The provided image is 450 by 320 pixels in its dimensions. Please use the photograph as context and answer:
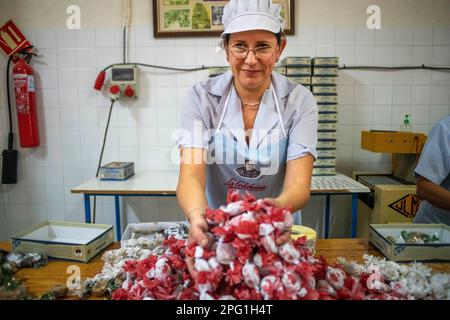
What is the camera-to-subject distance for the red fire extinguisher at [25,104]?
2.00 meters

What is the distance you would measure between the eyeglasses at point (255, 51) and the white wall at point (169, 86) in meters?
1.65

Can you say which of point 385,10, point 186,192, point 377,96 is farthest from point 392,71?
point 186,192

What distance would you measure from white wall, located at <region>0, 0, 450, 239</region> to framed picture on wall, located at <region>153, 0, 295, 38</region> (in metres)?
0.06

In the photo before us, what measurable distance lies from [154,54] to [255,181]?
1.73 meters

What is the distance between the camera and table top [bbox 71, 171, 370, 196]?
2.00m

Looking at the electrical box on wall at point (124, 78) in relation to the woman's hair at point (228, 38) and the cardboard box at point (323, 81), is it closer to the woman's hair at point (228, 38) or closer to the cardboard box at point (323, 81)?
the cardboard box at point (323, 81)

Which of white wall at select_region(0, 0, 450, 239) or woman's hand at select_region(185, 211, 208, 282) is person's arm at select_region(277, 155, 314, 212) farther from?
white wall at select_region(0, 0, 450, 239)

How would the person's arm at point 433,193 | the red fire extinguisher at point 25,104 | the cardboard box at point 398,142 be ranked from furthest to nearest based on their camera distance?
the cardboard box at point 398,142 < the red fire extinguisher at point 25,104 < the person's arm at point 433,193

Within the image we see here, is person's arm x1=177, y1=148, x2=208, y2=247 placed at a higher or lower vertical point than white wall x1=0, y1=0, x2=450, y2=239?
lower

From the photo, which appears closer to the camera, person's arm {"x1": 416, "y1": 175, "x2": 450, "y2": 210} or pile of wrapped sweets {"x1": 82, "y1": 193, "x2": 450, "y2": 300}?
pile of wrapped sweets {"x1": 82, "y1": 193, "x2": 450, "y2": 300}

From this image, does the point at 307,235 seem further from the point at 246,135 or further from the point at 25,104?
the point at 25,104

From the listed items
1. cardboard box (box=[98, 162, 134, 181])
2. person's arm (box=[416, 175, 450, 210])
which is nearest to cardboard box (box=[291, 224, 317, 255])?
person's arm (box=[416, 175, 450, 210])

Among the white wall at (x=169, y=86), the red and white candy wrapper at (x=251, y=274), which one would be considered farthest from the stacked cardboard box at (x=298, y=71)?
the red and white candy wrapper at (x=251, y=274)

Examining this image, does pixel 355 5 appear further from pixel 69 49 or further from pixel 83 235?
pixel 83 235
